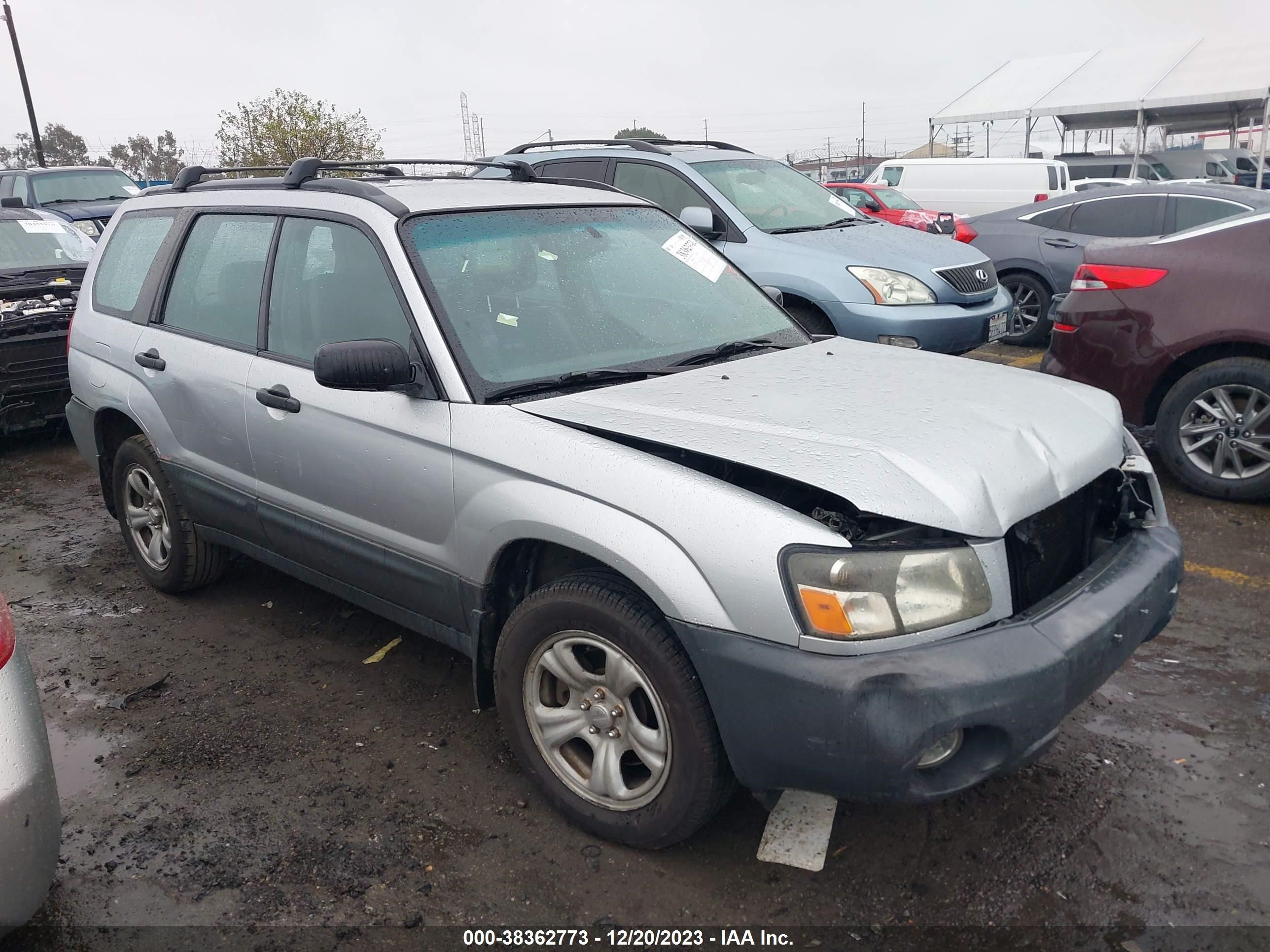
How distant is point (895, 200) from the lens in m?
18.0

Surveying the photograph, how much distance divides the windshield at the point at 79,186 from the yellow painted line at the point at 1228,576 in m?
14.9

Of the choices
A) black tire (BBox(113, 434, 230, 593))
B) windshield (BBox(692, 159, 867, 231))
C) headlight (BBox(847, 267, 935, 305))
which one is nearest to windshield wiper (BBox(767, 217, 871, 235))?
windshield (BBox(692, 159, 867, 231))

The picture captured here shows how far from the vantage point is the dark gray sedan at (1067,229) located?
9.06m

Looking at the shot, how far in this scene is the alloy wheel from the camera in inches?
176

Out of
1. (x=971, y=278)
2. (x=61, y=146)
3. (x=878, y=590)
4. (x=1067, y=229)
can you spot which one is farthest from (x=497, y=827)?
(x=61, y=146)

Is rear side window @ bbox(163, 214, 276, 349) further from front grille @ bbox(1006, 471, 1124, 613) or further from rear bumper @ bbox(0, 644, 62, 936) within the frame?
front grille @ bbox(1006, 471, 1124, 613)

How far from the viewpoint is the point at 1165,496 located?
5.35 metres

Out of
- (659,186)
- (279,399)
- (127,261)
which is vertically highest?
(659,186)

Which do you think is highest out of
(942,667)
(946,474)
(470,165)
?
(470,165)

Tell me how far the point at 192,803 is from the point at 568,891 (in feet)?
4.08

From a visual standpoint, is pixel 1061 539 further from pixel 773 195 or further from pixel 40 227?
pixel 40 227

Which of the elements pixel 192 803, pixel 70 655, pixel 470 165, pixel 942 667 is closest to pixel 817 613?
pixel 942 667

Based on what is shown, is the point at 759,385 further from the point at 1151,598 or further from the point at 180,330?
the point at 180,330

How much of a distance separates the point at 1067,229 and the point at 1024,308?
2.76 ft
